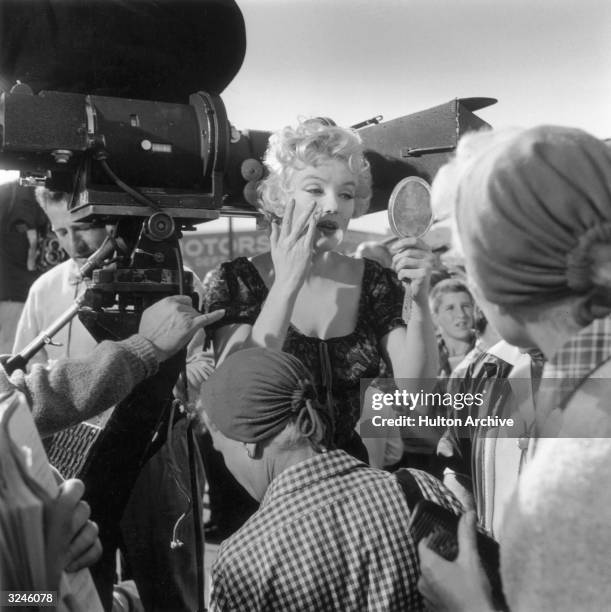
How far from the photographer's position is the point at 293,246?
1.41 meters

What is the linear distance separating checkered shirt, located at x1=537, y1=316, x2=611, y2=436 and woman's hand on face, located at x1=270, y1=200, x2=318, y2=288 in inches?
27.1

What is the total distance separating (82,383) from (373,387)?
0.54 meters

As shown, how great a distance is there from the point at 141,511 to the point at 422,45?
Answer: 1.13 metres

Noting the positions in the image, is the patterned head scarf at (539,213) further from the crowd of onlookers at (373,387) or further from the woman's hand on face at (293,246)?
the woman's hand on face at (293,246)

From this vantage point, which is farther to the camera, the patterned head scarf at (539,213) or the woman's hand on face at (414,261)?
the woman's hand on face at (414,261)

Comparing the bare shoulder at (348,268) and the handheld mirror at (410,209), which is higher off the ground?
the handheld mirror at (410,209)

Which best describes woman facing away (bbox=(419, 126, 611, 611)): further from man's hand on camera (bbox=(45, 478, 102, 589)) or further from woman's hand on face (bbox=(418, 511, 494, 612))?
man's hand on camera (bbox=(45, 478, 102, 589))

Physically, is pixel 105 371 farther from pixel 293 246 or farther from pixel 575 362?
pixel 575 362

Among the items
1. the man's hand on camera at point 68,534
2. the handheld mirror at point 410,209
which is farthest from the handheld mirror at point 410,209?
the man's hand on camera at point 68,534

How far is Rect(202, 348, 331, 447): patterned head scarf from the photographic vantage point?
101 centimetres

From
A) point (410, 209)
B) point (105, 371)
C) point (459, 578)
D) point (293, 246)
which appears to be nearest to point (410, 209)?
point (410, 209)

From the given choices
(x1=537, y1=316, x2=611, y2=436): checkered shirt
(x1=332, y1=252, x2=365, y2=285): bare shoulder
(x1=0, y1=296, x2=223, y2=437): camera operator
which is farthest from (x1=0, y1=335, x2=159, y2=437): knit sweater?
(x1=537, y1=316, x2=611, y2=436): checkered shirt

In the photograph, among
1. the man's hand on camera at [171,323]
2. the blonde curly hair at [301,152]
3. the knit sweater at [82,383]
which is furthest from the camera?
the blonde curly hair at [301,152]

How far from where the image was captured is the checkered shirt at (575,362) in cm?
74
